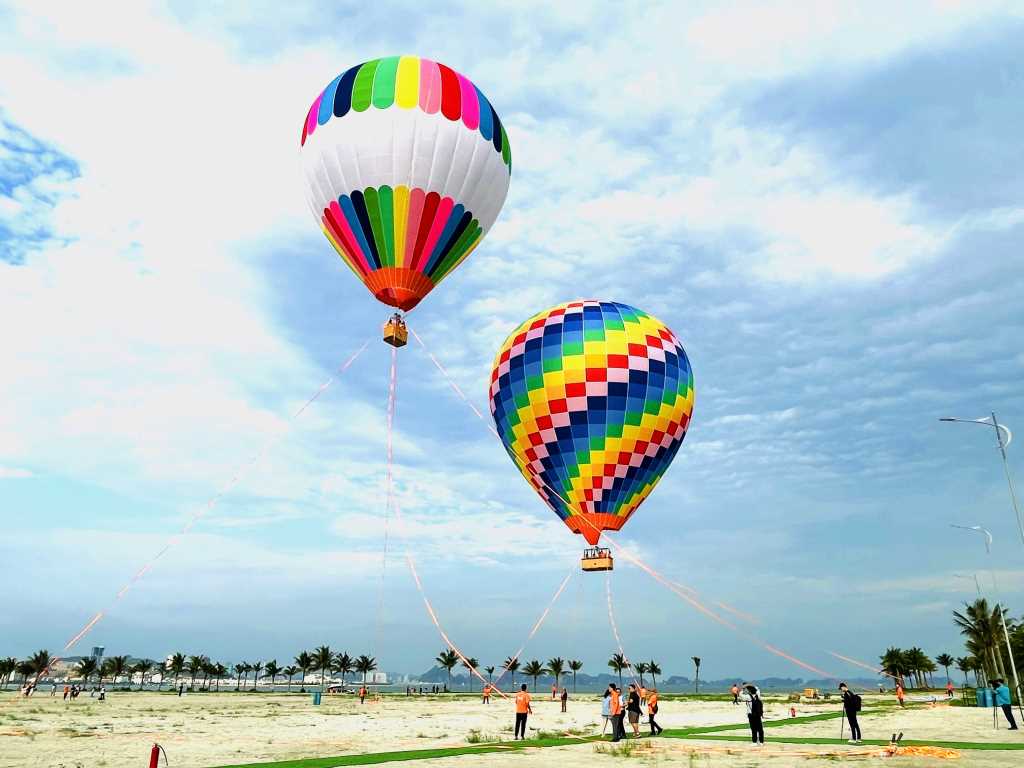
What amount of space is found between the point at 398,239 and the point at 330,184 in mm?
3645

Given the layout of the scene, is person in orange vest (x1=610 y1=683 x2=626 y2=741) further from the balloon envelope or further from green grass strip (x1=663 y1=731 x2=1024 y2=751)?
the balloon envelope

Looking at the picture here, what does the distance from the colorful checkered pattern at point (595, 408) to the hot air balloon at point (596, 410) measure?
5cm

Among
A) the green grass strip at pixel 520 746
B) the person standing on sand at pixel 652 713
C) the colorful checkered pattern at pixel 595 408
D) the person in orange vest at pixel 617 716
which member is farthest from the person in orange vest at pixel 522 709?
the colorful checkered pattern at pixel 595 408

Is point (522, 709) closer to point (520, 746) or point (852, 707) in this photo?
point (520, 746)

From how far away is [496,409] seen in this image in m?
39.2

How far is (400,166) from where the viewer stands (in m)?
28.2

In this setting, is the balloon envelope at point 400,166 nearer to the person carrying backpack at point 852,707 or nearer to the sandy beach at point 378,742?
the sandy beach at point 378,742

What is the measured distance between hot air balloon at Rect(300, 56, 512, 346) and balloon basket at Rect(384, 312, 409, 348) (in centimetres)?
4

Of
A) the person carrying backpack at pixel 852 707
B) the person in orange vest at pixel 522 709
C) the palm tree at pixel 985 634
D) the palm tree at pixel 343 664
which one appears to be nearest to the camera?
the person carrying backpack at pixel 852 707

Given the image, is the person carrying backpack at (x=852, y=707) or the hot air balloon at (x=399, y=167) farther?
the hot air balloon at (x=399, y=167)

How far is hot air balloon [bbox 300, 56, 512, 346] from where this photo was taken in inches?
1114

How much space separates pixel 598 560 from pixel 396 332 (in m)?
13.6

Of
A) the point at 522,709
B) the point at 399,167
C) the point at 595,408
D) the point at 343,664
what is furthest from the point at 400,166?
the point at 343,664

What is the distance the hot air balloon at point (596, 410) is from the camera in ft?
113
